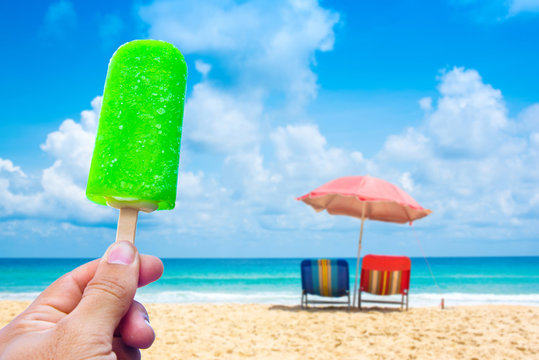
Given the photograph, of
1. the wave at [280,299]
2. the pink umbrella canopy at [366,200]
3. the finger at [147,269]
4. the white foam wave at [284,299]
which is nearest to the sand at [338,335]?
the pink umbrella canopy at [366,200]

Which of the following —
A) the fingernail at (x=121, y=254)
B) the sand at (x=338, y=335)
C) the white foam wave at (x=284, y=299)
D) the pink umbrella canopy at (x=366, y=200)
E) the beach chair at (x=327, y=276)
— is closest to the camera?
the fingernail at (x=121, y=254)

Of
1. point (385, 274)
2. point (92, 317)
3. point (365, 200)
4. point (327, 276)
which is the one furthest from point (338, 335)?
point (92, 317)

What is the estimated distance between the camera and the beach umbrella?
855 centimetres

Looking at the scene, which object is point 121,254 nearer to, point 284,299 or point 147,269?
point 147,269

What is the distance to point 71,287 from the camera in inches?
64.8

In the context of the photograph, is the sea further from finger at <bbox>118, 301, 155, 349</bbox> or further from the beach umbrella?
finger at <bbox>118, 301, 155, 349</bbox>

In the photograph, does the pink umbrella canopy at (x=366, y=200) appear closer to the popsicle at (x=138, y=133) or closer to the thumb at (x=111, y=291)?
the popsicle at (x=138, y=133)

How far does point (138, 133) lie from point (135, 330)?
713mm

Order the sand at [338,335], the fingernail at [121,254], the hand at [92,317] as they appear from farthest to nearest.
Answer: the sand at [338,335], the fingernail at [121,254], the hand at [92,317]

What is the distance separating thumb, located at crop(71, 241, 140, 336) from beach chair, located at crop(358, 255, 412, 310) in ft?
26.8

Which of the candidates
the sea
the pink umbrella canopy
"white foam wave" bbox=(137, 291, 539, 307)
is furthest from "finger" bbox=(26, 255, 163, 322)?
"white foam wave" bbox=(137, 291, 539, 307)

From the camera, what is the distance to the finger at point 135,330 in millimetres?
1525

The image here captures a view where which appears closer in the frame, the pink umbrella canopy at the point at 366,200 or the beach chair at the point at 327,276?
the pink umbrella canopy at the point at 366,200

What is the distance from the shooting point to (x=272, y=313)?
8.73 metres
